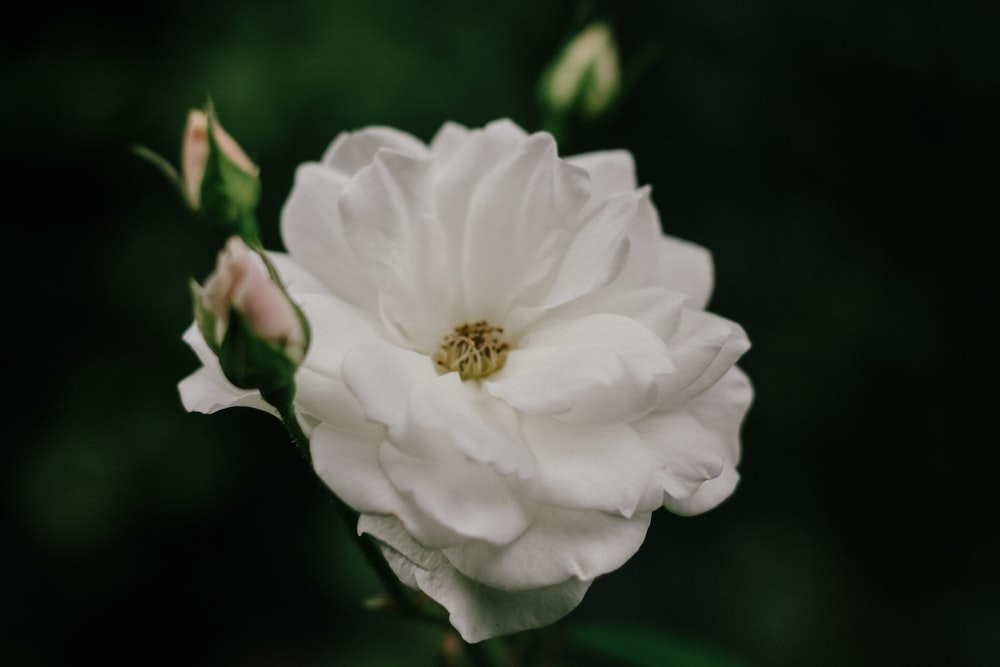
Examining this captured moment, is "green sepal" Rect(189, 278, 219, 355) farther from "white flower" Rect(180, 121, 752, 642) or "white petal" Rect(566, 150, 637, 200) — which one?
"white petal" Rect(566, 150, 637, 200)

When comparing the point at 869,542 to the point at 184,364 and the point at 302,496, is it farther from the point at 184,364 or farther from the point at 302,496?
the point at 184,364

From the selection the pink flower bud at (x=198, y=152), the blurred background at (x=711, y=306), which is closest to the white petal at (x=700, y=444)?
the pink flower bud at (x=198, y=152)

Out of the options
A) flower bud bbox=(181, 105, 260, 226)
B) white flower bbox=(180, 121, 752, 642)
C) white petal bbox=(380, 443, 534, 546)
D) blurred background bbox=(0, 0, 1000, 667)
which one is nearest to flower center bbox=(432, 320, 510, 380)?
white flower bbox=(180, 121, 752, 642)

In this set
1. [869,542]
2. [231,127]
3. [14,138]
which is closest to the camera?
[231,127]

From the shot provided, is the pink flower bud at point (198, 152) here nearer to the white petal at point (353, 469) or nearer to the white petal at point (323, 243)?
the white petal at point (323, 243)

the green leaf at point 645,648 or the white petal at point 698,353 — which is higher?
the white petal at point 698,353

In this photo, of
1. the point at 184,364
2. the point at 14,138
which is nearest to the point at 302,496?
the point at 184,364
